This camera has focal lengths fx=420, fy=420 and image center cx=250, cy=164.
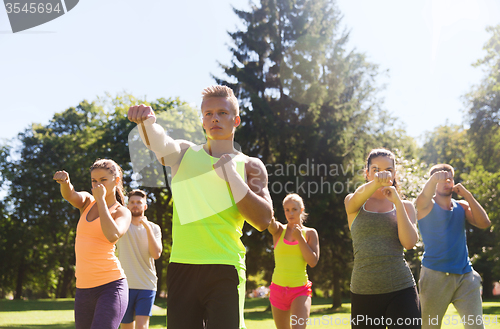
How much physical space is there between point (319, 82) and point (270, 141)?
195 inches

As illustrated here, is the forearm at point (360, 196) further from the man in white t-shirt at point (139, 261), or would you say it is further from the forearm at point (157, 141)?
the man in white t-shirt at point (139, 261)

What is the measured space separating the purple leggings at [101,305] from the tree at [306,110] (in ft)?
54.9

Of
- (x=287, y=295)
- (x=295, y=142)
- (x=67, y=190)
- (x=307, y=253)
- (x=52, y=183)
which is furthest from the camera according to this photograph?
(x=52, y=183)

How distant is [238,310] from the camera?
2598 millimetres

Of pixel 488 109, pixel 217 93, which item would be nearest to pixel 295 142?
pixel 488 109

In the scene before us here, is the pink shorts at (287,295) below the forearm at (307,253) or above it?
below

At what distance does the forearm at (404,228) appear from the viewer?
12.6ft

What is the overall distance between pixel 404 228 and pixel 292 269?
280 cm

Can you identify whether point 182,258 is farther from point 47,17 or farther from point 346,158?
point 346,158

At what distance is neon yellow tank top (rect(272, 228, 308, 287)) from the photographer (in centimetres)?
630

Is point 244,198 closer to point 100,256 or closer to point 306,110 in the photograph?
point 100,256

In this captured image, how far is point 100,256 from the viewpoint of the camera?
157 inches

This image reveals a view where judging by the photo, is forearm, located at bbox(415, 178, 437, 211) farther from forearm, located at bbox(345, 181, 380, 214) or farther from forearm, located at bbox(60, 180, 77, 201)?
forearm, located at bbox(60, 180, 77, 201)

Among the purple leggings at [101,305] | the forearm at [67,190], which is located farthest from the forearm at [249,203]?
the forearm at [67,190]
